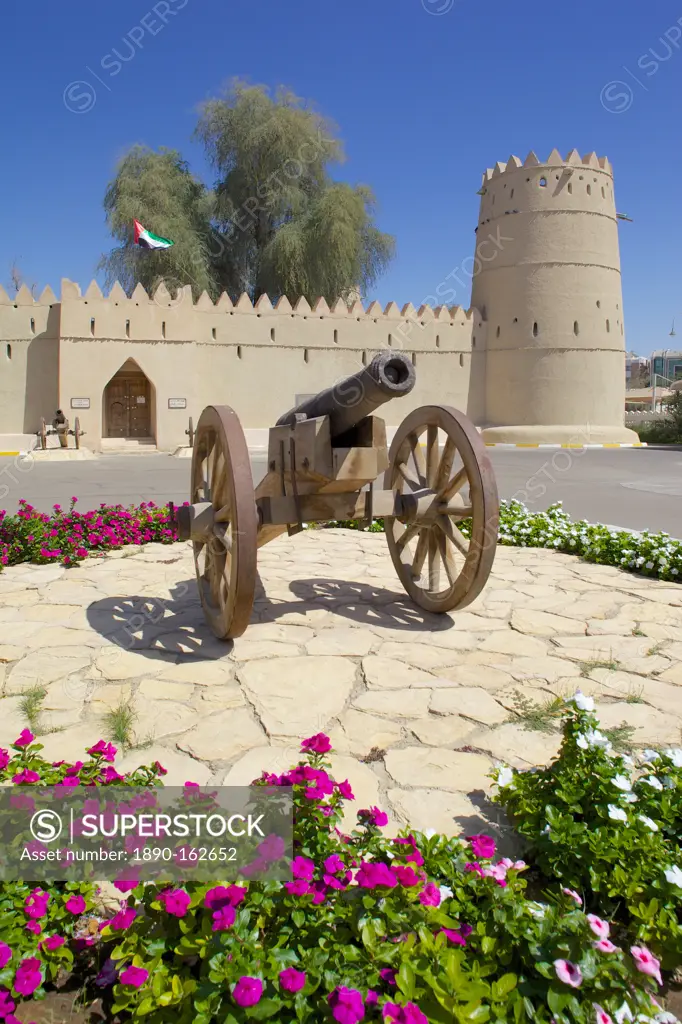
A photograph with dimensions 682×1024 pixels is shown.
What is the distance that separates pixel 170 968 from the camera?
1605 millimetres

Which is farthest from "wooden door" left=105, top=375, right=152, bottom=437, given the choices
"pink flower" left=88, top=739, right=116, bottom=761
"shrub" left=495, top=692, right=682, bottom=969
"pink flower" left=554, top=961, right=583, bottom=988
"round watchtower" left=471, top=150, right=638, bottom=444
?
"pink flower" left=554, top=961, right=583, bottom=988

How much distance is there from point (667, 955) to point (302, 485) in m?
2.91

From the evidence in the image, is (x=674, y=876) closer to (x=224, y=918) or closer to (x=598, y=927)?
(x=598, y=927)

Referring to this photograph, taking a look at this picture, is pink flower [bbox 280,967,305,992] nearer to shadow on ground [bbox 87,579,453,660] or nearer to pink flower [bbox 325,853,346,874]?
pink flower [bbox 325,853,346,874]

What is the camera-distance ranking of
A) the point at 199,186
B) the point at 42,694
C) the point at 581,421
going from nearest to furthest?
the point at 42,694
the point at 581,421
the point at 199,186

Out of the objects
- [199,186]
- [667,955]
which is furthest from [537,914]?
[199,186]

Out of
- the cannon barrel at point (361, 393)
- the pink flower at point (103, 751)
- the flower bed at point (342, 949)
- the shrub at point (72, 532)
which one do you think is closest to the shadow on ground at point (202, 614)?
the cannon barrel at point (361, 393)

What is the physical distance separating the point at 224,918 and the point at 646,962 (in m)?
0.92

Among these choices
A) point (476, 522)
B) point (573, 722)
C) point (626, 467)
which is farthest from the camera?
point (626, 467)

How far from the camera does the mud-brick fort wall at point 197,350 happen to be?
787 inches

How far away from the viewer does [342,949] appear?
1.59 metres

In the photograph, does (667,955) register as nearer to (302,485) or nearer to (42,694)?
(42,694)

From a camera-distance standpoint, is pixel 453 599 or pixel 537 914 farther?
pixel 453 599

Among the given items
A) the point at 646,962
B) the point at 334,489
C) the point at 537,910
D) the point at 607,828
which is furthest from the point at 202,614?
the point at 646,962
